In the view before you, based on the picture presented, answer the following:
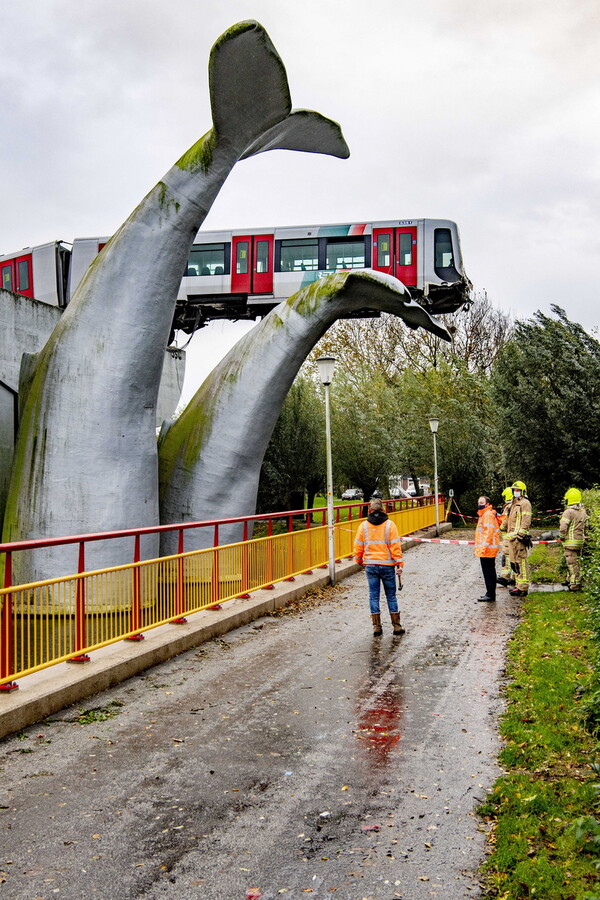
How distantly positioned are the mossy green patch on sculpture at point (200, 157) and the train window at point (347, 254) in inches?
530

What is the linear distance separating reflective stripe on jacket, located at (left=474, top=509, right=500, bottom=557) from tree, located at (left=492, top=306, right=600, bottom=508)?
1396cm

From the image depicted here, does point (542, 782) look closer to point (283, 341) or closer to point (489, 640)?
point (489, 640)

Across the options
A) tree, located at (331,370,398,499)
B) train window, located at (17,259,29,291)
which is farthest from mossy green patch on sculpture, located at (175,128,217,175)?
tree, located at (331,370,398,499)

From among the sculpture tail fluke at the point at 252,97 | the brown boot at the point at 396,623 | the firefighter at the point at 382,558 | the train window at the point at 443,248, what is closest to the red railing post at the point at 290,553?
the firefighter at the point at 382,558

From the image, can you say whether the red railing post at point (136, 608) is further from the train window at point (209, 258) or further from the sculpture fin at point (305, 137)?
the train window at point (209, 258)

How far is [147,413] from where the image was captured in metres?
14.4

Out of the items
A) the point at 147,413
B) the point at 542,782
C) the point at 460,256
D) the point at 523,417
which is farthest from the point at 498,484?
the point at 542,782

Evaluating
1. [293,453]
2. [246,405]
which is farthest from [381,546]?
[293,453]

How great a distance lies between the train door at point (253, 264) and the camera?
2767 centimetres

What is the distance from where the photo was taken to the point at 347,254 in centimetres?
2714

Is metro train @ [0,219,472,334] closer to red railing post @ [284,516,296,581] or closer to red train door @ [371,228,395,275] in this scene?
red train door @ [371,228,395,275]

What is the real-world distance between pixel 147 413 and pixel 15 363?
11.9 feet

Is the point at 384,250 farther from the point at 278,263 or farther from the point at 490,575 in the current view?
the point at 490,575

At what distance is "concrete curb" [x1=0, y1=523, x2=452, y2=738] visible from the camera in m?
6.27
